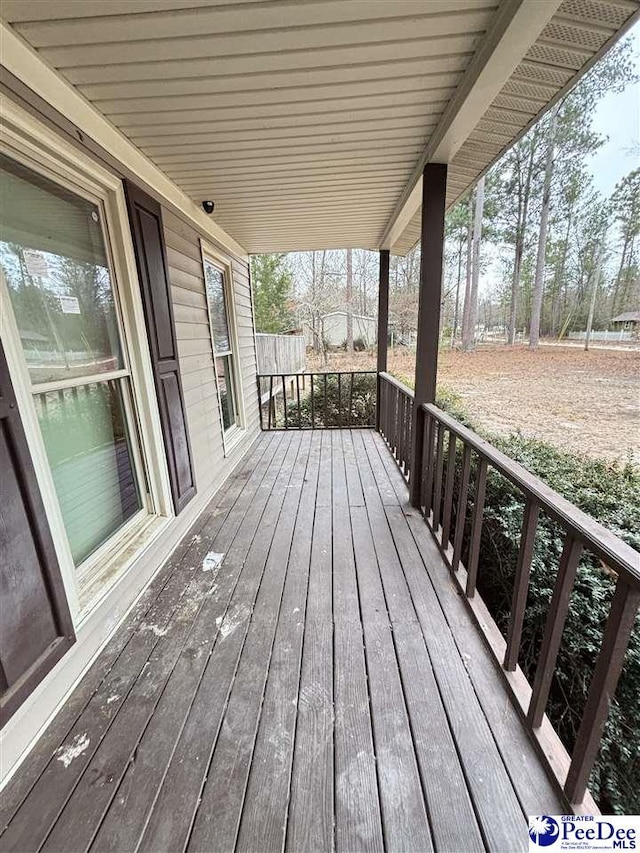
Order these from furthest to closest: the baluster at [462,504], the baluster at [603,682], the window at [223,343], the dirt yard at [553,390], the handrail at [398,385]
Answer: the dirt yard at [553,390]
the window at [223,343]
the handrail at [398,385]
the baluster at [462,504]
the baluster at [603,682]

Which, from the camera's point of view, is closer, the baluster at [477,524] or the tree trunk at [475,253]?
the baluster at [477,524]

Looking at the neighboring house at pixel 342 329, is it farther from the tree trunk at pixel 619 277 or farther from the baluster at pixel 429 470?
the baluster at pixel 429 470

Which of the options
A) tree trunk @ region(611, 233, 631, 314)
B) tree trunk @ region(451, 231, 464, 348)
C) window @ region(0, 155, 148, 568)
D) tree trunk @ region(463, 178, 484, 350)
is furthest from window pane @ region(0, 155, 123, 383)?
tree trunk @ region(611, 233, 631, 314)

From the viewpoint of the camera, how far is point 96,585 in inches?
64.9

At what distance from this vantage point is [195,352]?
2.97m

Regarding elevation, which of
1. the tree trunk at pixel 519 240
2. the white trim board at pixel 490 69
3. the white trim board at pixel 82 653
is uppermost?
the tree trunk at pixel 519 240

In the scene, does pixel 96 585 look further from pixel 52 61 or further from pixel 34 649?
pixel 52 61

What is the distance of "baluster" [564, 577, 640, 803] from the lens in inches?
32.5

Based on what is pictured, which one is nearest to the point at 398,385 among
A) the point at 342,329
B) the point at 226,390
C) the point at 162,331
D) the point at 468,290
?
the point at 226,390

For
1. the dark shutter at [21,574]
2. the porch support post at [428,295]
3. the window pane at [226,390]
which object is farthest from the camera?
the window pane at [226,390]

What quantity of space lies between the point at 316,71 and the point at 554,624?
2226mm

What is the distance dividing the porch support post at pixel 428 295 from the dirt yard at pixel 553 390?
8.98 feet

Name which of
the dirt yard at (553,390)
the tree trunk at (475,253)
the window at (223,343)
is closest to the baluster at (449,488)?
the window at (223,343)

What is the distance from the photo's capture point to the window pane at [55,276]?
4.40 feet
